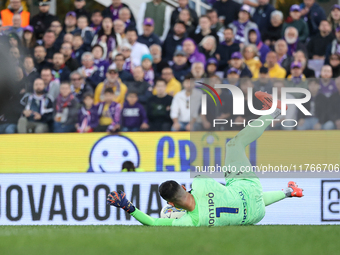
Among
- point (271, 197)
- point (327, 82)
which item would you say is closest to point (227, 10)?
point (327, 82)

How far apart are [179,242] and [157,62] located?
644cm

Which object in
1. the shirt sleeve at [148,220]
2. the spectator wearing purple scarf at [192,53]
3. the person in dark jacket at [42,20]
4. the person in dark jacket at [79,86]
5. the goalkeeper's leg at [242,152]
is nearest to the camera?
the shirt sleeve at [148,220]

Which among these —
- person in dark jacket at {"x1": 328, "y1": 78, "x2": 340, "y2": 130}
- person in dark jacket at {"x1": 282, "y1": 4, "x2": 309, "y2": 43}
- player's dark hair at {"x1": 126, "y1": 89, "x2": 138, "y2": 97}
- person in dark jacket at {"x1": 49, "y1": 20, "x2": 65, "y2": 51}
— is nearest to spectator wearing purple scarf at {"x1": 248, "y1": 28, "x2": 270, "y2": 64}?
person in dark jacket at {"x1": 282, "y1": 4, "x2": 309, "y2": 43}

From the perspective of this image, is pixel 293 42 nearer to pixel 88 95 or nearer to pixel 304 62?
pixel 304 62

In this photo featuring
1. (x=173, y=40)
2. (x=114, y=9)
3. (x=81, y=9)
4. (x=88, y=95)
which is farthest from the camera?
(x=81, y=9)

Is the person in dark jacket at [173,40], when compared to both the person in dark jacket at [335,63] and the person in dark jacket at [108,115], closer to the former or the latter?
the person in dark jacket at [108,115]

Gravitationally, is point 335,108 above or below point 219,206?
above

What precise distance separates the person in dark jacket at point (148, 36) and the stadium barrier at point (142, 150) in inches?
109

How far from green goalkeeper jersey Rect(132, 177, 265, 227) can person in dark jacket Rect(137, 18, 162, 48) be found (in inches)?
205

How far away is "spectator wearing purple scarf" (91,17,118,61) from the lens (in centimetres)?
1050

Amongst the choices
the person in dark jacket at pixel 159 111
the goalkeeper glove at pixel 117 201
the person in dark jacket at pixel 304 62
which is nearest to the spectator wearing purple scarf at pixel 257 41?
the person in dark jacket at pixel 304 62

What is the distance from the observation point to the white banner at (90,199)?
790 centimetres

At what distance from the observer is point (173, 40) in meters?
10.4

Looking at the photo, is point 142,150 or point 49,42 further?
point 49,42
